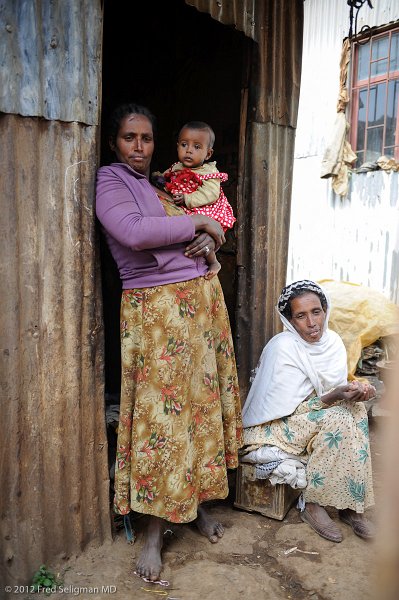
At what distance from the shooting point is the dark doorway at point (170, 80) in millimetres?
3955

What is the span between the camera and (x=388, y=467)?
80 centimetres

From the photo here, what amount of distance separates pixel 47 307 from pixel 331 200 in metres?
6.78

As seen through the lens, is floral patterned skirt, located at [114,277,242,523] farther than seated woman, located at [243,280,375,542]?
No

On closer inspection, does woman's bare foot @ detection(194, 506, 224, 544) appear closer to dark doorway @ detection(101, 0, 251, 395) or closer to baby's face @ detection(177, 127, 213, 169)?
dark doorway @ detection(101, 0, 251, 395)

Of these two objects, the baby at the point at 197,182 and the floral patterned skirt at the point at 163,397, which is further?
the baby at the point at 197,182

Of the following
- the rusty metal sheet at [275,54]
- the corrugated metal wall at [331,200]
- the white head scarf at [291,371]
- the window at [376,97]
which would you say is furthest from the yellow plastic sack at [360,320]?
the window at [376,97]

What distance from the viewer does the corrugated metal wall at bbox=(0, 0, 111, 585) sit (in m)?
2.12

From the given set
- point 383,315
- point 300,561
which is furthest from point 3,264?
point 383,315

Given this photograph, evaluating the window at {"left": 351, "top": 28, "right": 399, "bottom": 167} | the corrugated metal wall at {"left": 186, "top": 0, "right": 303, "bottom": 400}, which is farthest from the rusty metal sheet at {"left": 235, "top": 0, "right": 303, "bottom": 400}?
the window at {"left": 351, "top": 28, "right": 399, "bottom": 167}

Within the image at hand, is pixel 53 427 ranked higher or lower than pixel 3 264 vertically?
lower

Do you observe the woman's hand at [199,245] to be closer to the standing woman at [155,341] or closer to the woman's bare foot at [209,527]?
the standing woman at [155,341]

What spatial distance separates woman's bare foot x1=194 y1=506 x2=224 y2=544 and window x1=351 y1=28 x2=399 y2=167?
6129 millimetres

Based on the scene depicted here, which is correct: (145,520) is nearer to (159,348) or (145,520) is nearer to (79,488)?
(79,488)

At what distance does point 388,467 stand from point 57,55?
84.1 inches
